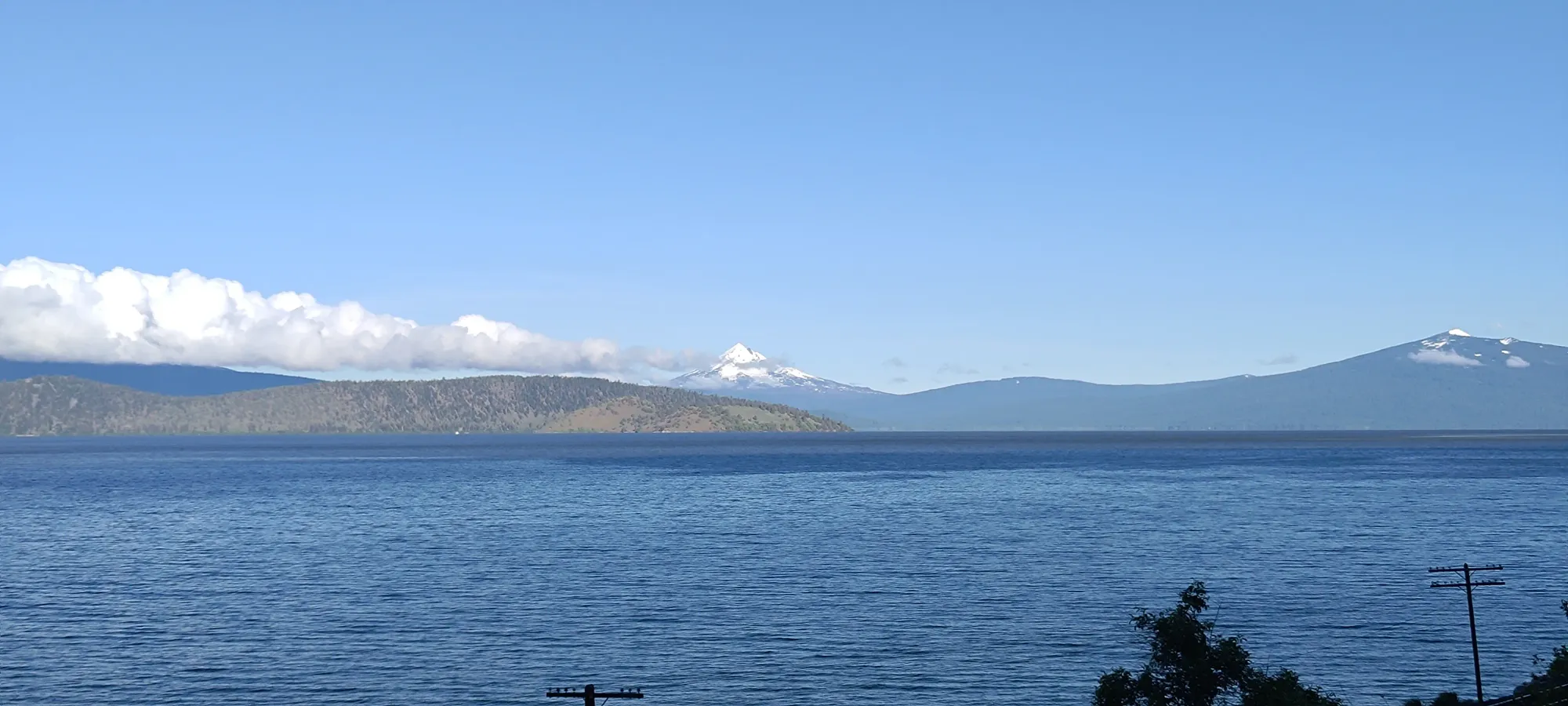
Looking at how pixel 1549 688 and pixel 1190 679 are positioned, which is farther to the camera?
pixel 1549 688

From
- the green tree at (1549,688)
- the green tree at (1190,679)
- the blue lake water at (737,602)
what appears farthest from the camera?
the blue lake water at (737,602)

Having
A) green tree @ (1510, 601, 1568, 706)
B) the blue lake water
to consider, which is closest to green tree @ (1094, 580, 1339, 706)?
green tree @ (1510, 601, 1568, 706)

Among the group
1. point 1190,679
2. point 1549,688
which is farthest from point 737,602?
point 1549,688

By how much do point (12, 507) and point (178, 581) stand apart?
9551 centimetres

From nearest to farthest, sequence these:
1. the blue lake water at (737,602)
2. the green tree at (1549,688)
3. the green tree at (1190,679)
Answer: the green tree at (1190,679) → the green tree at (1549,688) → the blue lake water at (737,602)

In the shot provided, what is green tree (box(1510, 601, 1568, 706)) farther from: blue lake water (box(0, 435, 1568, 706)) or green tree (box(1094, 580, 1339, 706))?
green tree (box(1094, 580, 1339, 706))

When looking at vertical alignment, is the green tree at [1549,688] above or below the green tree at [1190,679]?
below

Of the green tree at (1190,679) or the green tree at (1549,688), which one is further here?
the green tree at (1549,688)

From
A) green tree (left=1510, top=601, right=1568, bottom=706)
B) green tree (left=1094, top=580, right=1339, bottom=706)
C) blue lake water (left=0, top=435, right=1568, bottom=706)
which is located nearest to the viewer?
green tree (left=1094, top=580, right=1339, bottom=706)

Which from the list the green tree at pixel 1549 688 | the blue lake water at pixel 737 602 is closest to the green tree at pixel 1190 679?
the green tree at pixel 1549 688

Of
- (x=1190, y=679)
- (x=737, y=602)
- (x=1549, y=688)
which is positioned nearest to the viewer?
(x=1190, y=679)

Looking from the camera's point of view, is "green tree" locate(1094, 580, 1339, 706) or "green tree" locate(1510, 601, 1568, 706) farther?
"green tree" locate(1510, 601, 1568, 706)

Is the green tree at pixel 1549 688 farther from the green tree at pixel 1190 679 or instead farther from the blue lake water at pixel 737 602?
the green tree at pixel 1190 679

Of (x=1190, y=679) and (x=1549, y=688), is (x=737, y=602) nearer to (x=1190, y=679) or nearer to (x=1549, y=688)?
(x=1190, y=679)
